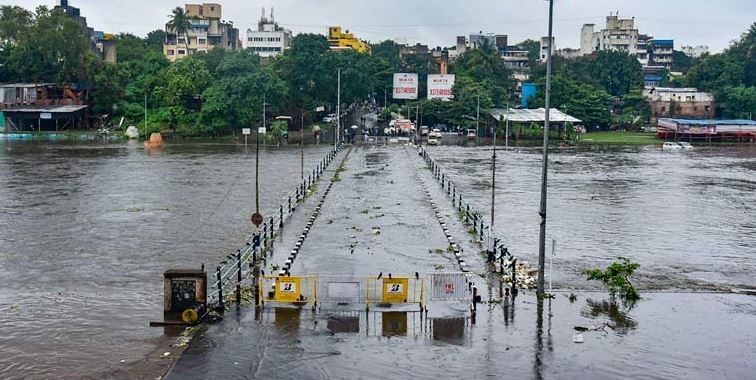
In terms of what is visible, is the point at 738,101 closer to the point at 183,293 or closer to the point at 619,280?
the point at 619,280

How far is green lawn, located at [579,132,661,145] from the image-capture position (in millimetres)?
85625

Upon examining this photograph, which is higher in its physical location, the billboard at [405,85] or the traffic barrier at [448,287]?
the billboard at [405,85]

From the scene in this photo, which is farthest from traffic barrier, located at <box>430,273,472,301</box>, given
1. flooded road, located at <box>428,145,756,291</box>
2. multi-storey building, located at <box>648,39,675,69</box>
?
multi-storey building, located at <box>648,39,675,69</box>

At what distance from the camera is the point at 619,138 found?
3536 inches

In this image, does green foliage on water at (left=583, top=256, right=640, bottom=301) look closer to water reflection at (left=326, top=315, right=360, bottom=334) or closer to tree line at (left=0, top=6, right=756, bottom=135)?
water reflection at (left=326, top=315, right=360, bottom=334)

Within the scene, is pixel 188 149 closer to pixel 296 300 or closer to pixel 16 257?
pixel 16 257

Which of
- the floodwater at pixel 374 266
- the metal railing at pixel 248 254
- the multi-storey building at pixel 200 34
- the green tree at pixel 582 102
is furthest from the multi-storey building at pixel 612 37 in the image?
the metal railing at pixel 248 254

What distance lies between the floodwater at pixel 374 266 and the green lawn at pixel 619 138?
33.5 meters

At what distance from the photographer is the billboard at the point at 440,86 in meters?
97.3

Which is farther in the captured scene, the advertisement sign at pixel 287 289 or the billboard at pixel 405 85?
the billboard at pixel 405 85

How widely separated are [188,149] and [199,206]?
3458 cm

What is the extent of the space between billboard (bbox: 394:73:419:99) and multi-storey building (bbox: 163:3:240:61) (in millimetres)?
47217

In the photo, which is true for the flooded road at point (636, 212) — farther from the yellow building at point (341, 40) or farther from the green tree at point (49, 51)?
the yellow building at point (341, 40)

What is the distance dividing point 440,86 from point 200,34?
199 ft
